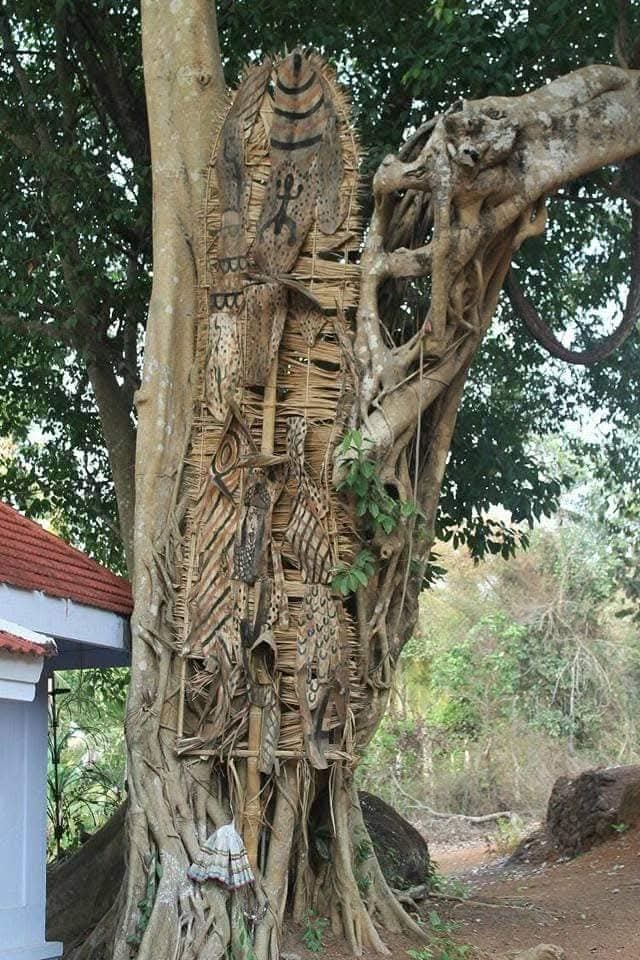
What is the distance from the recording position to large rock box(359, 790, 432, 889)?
875cm

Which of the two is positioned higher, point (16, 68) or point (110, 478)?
point (16, 68)

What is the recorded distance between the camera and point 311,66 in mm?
7105

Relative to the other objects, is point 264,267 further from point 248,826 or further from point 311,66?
point 248,826

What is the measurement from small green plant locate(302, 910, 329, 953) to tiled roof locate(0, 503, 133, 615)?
1.90m

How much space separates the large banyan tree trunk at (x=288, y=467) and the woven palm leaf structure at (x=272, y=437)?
0.01 meters

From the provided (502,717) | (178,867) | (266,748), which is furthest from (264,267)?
(502,717)

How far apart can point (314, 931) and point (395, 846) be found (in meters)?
2.83

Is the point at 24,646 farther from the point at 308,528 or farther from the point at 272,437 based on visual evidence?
the point at 272,437

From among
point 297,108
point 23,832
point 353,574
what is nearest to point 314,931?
point 23,832

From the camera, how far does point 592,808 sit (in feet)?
40.3

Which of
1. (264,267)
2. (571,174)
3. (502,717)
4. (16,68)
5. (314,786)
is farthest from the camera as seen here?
(502,717)

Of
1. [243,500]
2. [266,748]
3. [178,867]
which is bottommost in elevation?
[178,867]

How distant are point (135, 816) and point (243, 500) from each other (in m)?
1.70

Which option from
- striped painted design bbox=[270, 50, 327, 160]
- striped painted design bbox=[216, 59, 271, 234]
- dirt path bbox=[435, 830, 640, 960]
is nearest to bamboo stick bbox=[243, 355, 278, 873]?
dirt path bbox=[435, 830, 640, 960]
